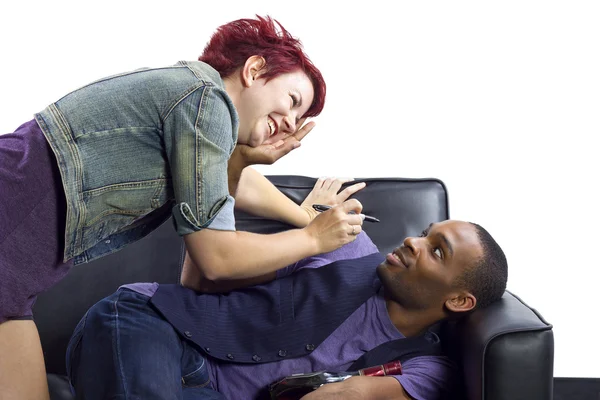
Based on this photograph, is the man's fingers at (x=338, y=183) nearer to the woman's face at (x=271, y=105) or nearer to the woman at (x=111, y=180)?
the woman's face at (x=271, y=105)

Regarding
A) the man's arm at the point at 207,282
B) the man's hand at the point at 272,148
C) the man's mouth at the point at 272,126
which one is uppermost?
the man's mouth at the point at 272,126

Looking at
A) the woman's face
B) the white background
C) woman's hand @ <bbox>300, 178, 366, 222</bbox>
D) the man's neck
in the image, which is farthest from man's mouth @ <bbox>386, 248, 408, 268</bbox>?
the white background

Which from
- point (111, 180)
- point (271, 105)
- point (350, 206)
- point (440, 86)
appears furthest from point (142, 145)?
point (440, 86)

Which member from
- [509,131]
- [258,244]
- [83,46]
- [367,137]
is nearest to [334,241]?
[258,244]

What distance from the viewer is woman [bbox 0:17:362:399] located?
4.42 feet

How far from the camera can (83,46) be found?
8.58 feet

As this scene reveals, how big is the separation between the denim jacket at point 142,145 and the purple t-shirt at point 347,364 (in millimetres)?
506

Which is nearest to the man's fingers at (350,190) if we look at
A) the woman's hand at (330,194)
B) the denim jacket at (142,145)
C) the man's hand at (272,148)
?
the woman's hand at (330,194)

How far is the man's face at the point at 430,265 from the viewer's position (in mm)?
1844

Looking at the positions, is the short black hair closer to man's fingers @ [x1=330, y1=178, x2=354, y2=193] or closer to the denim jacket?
man's fingers @ [x1=330, y1=178, x2=354, y2=193]

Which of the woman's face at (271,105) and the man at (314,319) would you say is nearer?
the woman's face at (271,105)

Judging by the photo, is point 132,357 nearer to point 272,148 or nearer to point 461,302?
point 272,148

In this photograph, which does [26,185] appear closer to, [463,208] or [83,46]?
[83,46]

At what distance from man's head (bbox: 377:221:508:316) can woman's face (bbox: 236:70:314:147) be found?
0.51 metres
